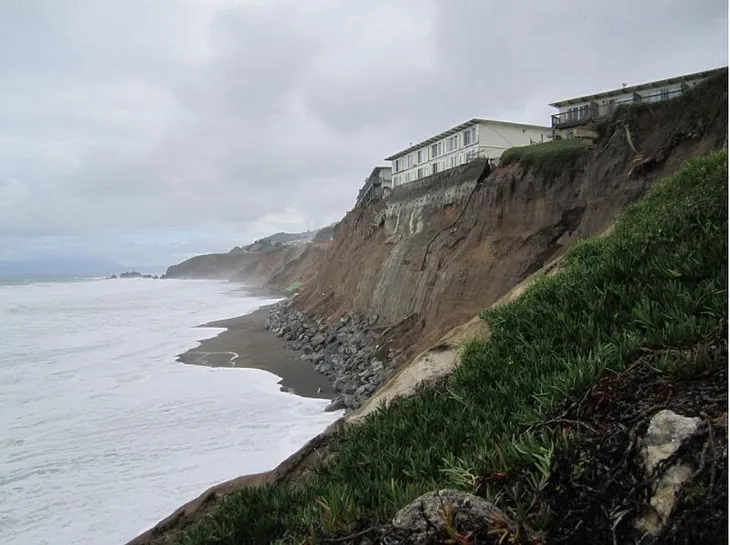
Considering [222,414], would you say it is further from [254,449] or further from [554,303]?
[554,303]

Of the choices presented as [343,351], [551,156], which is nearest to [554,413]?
[551,156]

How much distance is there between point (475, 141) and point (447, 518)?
1295 inches

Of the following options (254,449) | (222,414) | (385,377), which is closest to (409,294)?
(385,377)

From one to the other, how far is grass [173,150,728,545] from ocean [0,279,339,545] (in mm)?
5288

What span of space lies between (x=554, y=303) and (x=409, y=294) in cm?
1708

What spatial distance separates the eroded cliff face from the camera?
14.8 metres

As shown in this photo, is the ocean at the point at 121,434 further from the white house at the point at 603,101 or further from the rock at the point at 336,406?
the white house at the point at 603,101

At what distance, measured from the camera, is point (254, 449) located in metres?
11.6

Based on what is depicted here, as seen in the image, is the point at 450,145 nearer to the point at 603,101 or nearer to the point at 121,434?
the point at 603,101

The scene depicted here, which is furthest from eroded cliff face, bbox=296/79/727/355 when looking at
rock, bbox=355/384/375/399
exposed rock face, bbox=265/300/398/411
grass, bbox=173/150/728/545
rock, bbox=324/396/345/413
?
grass, bbox=173/150/728/545

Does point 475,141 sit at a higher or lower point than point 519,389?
higher

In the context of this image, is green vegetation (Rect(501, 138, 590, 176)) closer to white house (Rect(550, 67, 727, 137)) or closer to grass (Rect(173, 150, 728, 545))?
white house (Rect(550, 67, 727, 137))

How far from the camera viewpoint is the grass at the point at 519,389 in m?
3.86

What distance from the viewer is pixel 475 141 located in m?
33.3
